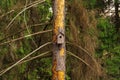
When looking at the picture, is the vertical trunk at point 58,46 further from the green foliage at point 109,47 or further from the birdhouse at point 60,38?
the green foliage at point 109,47

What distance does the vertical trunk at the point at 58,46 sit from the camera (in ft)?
21.1

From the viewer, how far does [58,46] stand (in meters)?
6.50

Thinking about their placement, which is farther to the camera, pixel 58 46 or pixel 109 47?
pixel 109 47

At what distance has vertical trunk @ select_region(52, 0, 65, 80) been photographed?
253 inches

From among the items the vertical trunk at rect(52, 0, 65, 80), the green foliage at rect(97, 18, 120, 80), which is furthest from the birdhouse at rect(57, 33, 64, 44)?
the green foliage at rect(97, 18, 120, 80)

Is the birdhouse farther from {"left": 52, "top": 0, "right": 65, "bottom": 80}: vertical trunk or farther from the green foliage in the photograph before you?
the green foliage

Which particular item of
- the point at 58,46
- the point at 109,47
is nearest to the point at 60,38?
the point at 58,46

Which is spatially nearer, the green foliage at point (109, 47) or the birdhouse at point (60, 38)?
the birdhouse at point (60, 38)

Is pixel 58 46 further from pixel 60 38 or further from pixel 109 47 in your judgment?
pixel 109 47

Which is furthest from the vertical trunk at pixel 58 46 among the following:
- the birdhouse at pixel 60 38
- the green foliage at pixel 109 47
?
the green foliage at pixel 109 47

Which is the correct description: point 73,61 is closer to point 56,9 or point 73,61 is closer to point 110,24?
point 56,9

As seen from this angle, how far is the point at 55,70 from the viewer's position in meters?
6.44

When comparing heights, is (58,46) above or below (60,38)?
below

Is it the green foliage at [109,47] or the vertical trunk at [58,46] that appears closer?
the vertical trunk at [58,46]
